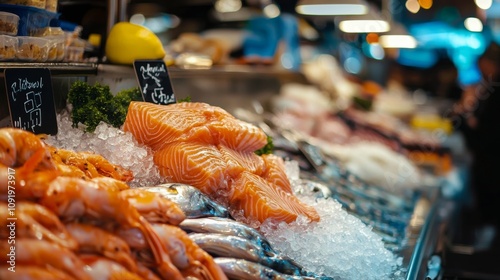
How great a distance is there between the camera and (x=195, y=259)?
6.30 ft

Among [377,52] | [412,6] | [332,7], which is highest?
[412,6]

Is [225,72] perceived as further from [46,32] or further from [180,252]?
[180,252]

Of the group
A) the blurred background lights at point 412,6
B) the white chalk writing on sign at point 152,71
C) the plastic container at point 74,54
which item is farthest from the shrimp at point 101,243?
the blurred background lights at point 412,6

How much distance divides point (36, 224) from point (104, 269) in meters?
0.23

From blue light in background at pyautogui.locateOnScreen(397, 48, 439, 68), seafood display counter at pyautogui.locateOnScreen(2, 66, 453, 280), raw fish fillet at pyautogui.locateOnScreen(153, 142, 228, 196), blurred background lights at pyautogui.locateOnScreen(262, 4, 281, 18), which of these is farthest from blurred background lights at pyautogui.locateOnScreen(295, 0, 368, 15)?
blue light in background at pyautogui.locateOnScreen(397, 48, 439, 68)

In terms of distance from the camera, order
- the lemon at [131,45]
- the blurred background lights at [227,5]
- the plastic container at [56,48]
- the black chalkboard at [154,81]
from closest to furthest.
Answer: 1. the plastic container at [56,48]
2. the black chalkboard at [154,81]
3. the lemon at [131,45]
4. the blurred background lights at [227,5]

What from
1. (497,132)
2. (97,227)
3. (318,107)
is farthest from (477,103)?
(97,227)

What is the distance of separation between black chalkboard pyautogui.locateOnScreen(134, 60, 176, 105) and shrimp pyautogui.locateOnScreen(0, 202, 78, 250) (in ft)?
5.38

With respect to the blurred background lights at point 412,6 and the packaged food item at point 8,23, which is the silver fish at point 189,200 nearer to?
the packaged food item at point 8,23

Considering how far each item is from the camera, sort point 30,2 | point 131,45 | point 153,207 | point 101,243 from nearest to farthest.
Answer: point 101,243, point 153,207, point 30,2, point 131,45

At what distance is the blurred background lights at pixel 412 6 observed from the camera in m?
14.1

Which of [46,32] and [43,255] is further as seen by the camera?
[46,32]

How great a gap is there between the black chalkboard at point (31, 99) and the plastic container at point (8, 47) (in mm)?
174

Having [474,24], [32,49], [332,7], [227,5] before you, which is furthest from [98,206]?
[474,24]
